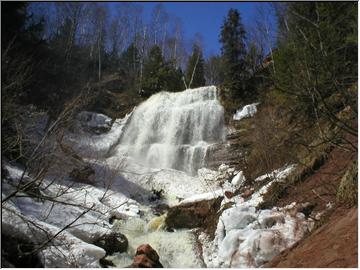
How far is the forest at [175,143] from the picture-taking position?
5.69 meters

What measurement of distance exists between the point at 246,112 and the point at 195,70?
966cm

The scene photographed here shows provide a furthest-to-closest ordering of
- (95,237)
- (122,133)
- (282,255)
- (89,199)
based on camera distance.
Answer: (122,133), (89,199), (95,237), (282,255)

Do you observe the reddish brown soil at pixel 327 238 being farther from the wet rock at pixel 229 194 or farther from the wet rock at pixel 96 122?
the wet rock at pixel 96 122

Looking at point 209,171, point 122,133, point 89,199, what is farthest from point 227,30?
point 89,199

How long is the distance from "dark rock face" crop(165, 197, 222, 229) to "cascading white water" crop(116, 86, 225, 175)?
6.81 m

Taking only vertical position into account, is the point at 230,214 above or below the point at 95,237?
above

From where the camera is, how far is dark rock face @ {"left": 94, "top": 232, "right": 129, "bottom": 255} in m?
9.51

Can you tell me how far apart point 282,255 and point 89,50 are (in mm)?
25369

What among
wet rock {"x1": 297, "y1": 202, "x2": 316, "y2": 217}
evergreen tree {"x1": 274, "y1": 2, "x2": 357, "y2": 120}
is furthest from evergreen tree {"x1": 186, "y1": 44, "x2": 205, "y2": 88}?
wet rock {"x1": 297, "y1": 202, "x2": 316, "y2": 217}

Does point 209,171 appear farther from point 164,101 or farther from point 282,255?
point 282,255

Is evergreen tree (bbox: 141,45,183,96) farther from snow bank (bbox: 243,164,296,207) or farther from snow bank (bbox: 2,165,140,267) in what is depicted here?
snow bank (bbox: 243,164,296,207)

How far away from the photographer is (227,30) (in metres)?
25.9

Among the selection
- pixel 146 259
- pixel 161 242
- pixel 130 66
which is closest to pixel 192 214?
pixel 161 242

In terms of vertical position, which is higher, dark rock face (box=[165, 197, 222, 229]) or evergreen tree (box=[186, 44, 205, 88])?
evergreen tree (box=[186, 44, 205, 88])
